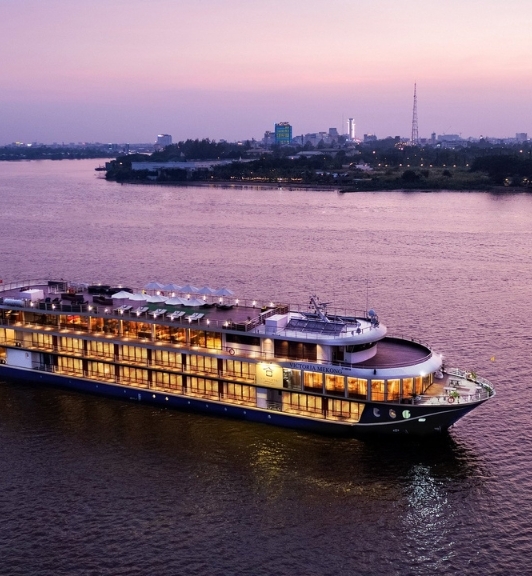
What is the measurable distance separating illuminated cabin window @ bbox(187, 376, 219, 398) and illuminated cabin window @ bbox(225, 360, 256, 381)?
0.88m

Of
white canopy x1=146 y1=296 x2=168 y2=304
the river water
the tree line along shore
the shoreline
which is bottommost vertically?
the river water

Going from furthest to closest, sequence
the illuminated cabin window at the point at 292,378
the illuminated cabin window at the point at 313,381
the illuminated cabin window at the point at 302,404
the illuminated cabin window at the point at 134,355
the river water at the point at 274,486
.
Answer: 1. the illuminated cabin window at the point at 134,355
2. the illuminated cabin window at the point at 292,378
3. the illuminated cabin window at the point at 302,404
4. the illuminated cabin window at the point at 313,381
5. the river water at the point at 274,486

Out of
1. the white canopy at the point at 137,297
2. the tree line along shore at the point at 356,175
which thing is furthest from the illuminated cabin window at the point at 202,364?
the tree line along shore at the point at 356,175

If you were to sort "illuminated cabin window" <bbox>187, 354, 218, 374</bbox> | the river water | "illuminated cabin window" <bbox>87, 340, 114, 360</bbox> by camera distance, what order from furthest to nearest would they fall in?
"illuminated cabin window" <bbox>87, 340, 114, 360</bbox>, "illuminated cabin window" <bbox>187, 354, 218, 374</bbox>, the river water

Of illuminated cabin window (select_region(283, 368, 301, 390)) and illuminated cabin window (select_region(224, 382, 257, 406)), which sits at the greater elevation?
illuminated cabin window (select_region(283, 368, 301, 390))

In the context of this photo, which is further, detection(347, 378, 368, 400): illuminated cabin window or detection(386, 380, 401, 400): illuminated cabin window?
detection(347, 378, 368, 400): illuminated cabin window

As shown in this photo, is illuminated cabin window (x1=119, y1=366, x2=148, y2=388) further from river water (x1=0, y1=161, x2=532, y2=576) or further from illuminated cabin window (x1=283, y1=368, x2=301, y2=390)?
illuminated cabin window (x1=283, y1=368, x2=301, y2=390)

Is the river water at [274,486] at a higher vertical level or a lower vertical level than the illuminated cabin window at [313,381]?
lower

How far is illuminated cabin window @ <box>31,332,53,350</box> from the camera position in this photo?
35625 mm

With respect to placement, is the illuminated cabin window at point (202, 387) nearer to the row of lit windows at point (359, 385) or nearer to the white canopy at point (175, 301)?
the row of lit windows at point (359, 385)

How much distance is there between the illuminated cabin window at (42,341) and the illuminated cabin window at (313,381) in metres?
13.3

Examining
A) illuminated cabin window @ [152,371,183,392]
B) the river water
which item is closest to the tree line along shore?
the river water

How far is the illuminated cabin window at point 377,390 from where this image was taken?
93.5ft

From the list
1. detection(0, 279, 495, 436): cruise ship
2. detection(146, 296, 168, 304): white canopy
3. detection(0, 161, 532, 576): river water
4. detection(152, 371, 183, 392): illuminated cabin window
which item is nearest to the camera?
detection(0, 161, 532, 576): river water
